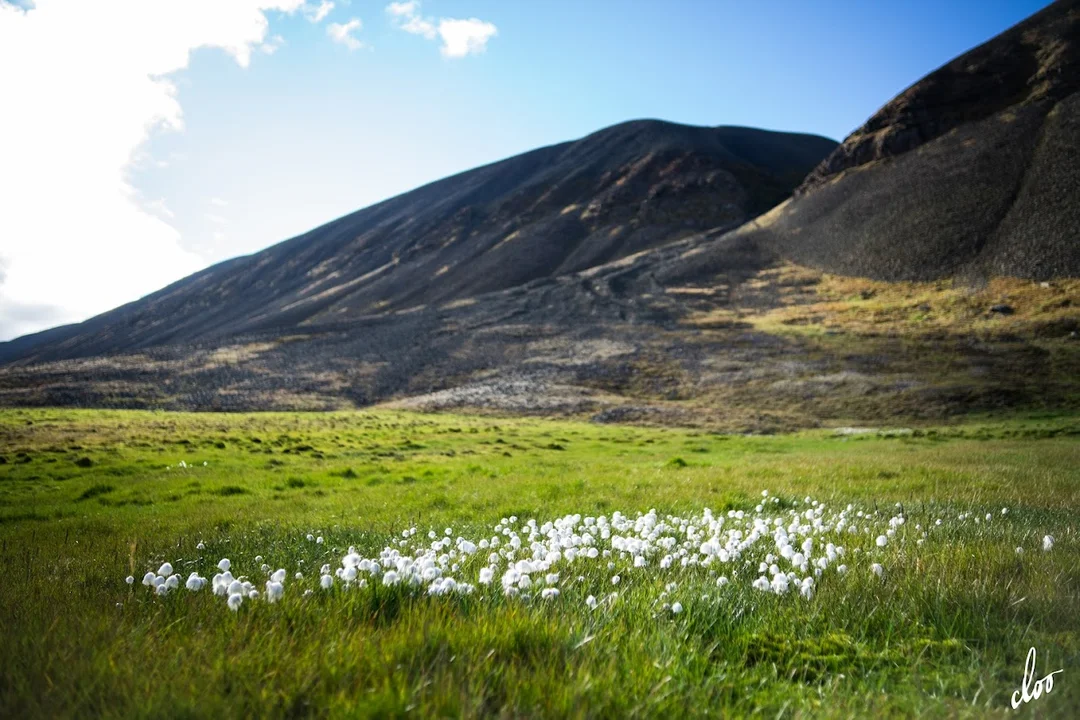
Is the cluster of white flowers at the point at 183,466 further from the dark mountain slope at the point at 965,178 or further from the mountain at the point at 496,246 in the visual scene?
the mountain at the point at 496,246

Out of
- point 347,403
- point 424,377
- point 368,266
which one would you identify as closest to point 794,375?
point 424,377

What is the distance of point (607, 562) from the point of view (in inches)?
219

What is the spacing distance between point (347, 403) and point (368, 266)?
5040 inches

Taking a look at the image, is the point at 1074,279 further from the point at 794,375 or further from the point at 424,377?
the point at 424,377

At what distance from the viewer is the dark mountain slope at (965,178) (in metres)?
82.7

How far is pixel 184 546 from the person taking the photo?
296 inches

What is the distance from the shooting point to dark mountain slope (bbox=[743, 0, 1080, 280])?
82.7 m

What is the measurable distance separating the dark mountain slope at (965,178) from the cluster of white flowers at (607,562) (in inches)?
3593
